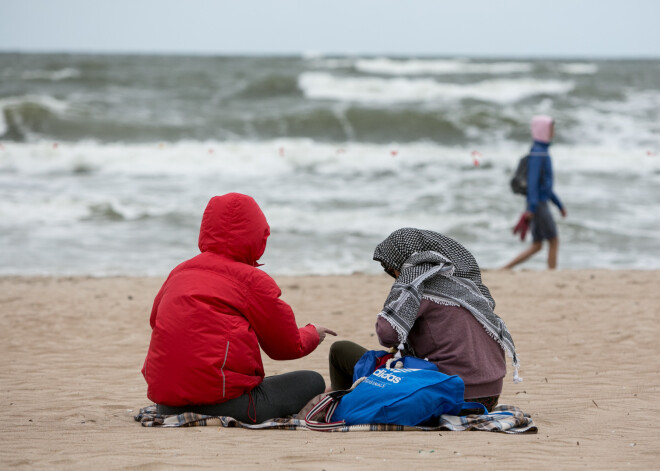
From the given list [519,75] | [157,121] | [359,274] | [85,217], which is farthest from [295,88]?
[359,274]

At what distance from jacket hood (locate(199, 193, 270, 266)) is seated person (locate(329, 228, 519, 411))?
66 cm

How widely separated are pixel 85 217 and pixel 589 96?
2548cm

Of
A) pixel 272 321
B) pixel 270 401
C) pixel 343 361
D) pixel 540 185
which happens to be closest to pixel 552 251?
pixel 540 185

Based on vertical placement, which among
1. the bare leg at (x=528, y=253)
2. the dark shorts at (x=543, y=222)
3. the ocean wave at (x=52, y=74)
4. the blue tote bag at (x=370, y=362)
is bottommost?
the bare leg at (x=528, y=253)

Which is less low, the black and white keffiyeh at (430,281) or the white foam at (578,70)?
the white foam at (578,70)

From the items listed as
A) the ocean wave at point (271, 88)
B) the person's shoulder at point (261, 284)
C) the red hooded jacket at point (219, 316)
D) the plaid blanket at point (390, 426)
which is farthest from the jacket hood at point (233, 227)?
the ocean wave at point (271, 88)

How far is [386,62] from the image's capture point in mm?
50062

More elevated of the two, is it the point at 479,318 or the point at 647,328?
the point at 479,318

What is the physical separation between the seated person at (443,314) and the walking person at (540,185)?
4876 mm

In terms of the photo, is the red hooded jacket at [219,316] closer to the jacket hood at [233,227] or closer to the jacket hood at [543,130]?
the jacket hood at [233,227]

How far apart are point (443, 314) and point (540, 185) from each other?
5.24 metres

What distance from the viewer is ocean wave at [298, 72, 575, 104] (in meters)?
31.9

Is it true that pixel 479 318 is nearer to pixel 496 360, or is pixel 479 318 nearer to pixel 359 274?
pixel 496 360

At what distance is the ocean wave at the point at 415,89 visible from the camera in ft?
105
